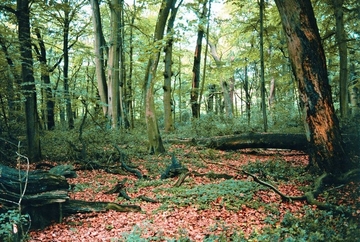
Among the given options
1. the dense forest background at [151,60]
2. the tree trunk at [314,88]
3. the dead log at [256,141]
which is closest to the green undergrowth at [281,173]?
the tree trunk at [314,88]

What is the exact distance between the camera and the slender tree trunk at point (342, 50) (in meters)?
9.67

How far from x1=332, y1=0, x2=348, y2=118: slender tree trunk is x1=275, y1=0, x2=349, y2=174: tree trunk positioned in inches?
158

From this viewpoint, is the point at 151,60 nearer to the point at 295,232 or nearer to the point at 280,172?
the point at 280,172

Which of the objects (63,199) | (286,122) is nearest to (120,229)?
(63,199)

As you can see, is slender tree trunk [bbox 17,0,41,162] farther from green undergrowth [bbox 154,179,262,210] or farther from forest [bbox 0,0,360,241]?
green undergrowth [bbox 154,179,262,210]

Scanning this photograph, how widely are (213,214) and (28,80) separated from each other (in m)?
7.50

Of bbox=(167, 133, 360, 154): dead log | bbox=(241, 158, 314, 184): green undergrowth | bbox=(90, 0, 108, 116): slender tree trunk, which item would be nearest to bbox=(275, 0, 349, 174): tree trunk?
bbox=(241, 158, 314, 184): green undergrowth

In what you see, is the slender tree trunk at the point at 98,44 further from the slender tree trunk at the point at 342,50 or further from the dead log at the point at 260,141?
the slender tree trunk at the point at 342,50

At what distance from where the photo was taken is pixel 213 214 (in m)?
5.07

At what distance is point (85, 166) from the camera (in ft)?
30.2

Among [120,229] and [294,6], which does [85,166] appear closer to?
[120,229]

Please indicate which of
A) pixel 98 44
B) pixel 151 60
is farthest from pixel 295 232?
pixel 98 44

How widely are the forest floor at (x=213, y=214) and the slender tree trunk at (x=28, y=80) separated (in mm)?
2690

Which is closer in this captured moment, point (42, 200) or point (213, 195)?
point (42, 200)
